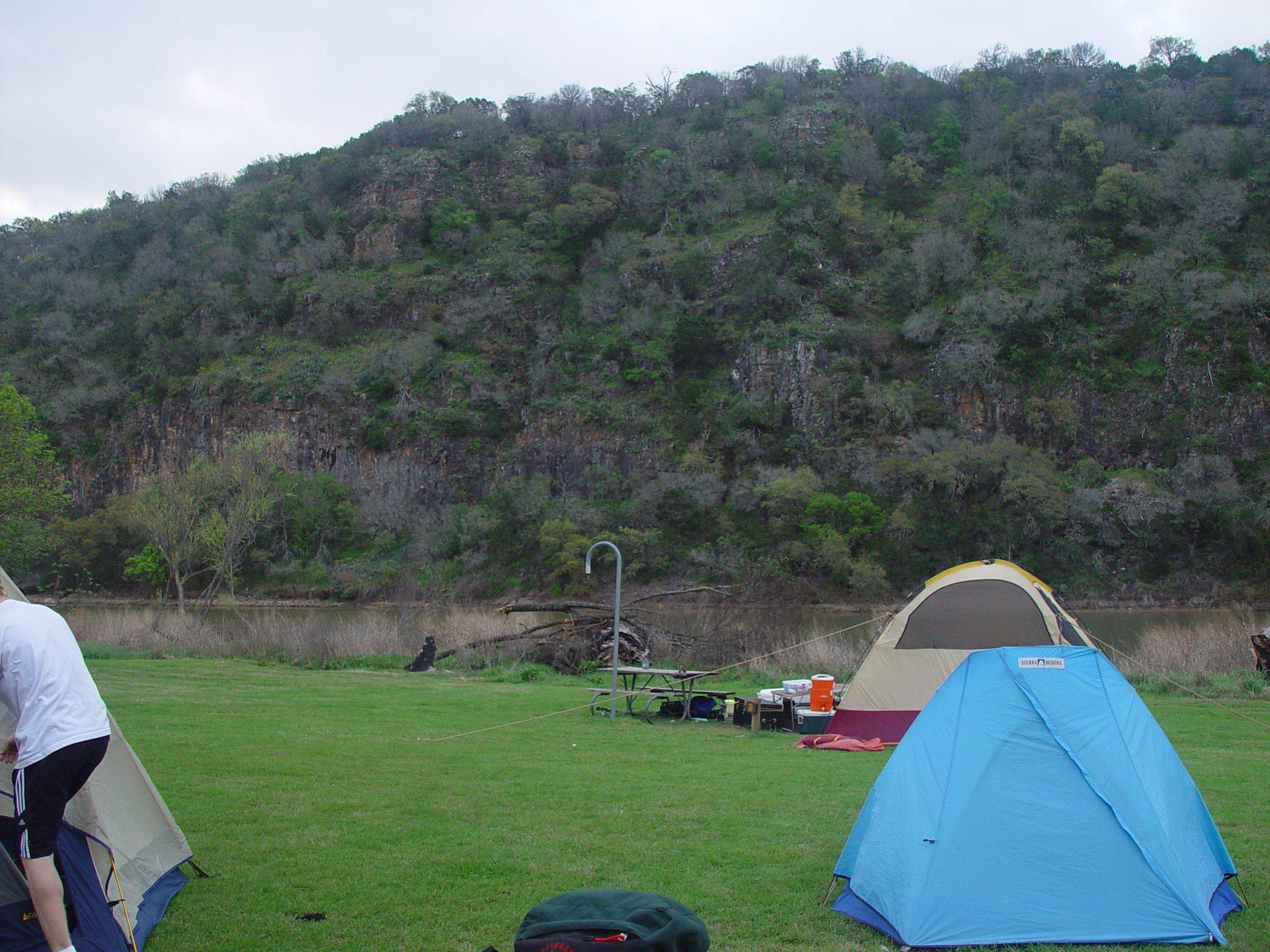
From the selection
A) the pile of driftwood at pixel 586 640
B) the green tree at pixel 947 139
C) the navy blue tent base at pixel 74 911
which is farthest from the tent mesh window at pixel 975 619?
the green tree at pixel 947 139

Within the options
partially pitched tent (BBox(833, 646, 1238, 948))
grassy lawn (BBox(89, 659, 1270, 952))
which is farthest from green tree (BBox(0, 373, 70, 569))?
partially pitched tent (BBox(833, 646, 1238, 948))

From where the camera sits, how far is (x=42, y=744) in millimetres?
3709

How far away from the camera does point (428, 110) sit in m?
87.5

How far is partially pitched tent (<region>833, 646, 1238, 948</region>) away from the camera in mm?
4523

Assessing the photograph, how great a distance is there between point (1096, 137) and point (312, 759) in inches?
2720

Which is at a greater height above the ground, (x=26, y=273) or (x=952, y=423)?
(x=26, y=273)

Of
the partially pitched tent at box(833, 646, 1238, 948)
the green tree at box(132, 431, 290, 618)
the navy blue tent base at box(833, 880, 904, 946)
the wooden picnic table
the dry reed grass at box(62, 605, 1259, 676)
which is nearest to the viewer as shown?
the partially pitched tent at box(833, 646, 1238, 948)

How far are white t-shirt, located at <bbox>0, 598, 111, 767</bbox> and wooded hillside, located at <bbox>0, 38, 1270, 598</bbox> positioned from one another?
1398 inches

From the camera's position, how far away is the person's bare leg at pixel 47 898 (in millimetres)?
3684

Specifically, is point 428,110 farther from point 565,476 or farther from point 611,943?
point 611,943

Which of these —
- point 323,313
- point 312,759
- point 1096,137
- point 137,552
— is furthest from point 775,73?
point 312,759

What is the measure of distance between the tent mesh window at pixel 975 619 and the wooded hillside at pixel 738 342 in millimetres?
27577

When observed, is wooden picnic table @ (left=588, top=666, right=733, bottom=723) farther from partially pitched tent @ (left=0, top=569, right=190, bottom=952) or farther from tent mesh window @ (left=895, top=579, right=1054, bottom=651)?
partially pitched tent @ (left=0, top=569, right=190, bottom=952)

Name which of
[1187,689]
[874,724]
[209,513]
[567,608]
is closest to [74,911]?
[874,724]
